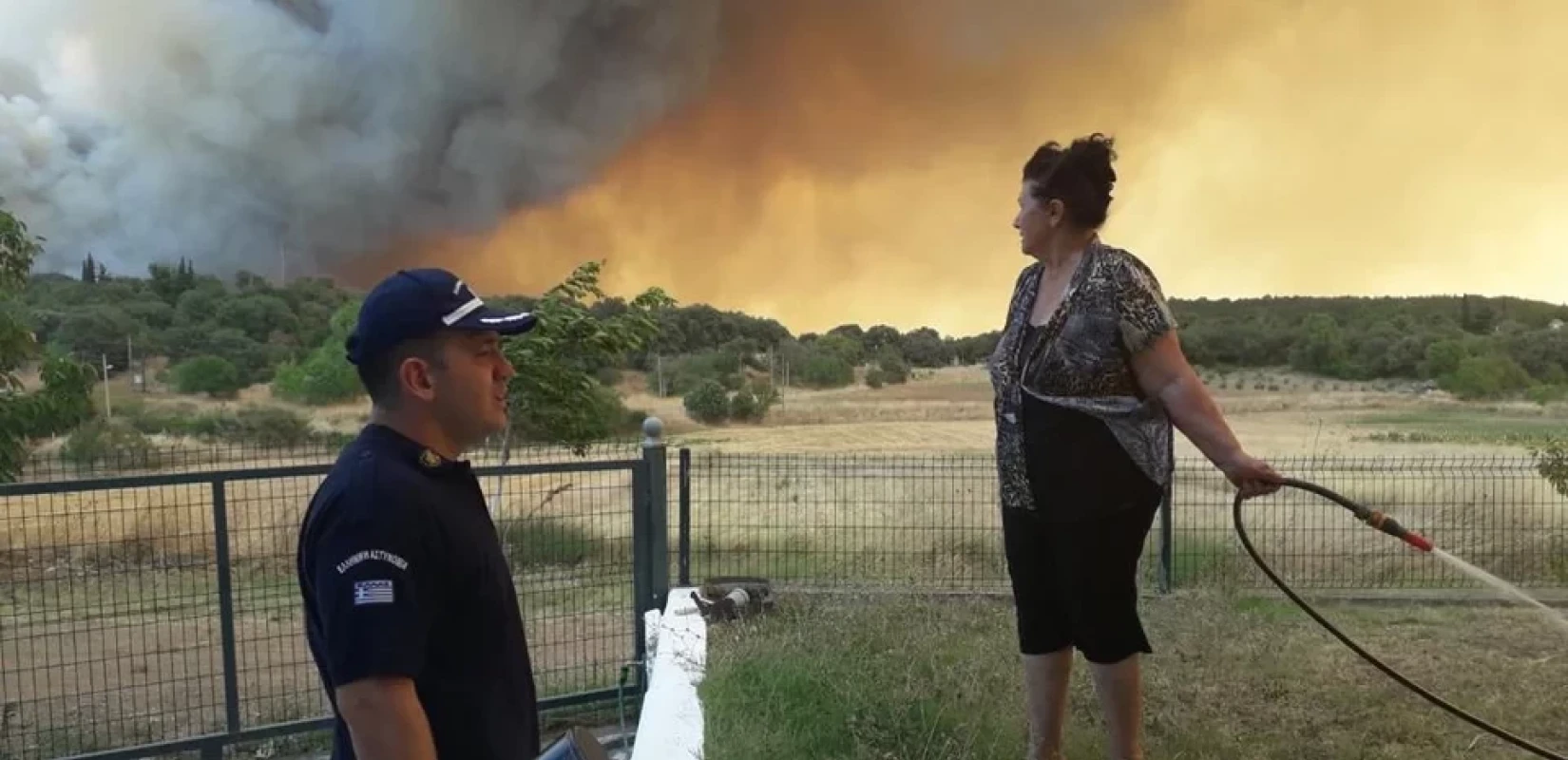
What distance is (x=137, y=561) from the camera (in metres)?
5.88

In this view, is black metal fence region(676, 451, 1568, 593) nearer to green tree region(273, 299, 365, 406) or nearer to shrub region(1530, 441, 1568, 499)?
shrub region(1530, 441, 1568, 499)

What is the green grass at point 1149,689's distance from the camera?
3.30m

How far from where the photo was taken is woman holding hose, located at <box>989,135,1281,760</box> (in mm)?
2355

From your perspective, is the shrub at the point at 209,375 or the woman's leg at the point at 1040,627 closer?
the woman's leg at the point at 1040,627

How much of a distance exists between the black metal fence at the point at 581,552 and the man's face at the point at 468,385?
349 cm

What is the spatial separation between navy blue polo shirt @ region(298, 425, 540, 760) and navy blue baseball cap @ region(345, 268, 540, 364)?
0.13 m

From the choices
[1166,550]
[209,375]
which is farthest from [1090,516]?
[209,375]

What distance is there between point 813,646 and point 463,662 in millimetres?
2703

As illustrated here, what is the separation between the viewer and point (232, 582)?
5.14 metres

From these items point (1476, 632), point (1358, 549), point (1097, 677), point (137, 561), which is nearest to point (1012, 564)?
point (1097, 677)

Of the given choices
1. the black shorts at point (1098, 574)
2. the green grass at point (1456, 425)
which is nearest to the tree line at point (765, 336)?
the green grass at point (1456, 425)

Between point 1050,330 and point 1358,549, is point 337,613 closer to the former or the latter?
point 1050,330

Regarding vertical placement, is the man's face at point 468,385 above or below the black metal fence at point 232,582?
above

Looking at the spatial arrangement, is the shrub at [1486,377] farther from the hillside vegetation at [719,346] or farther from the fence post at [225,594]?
the fence post at [225,594]
